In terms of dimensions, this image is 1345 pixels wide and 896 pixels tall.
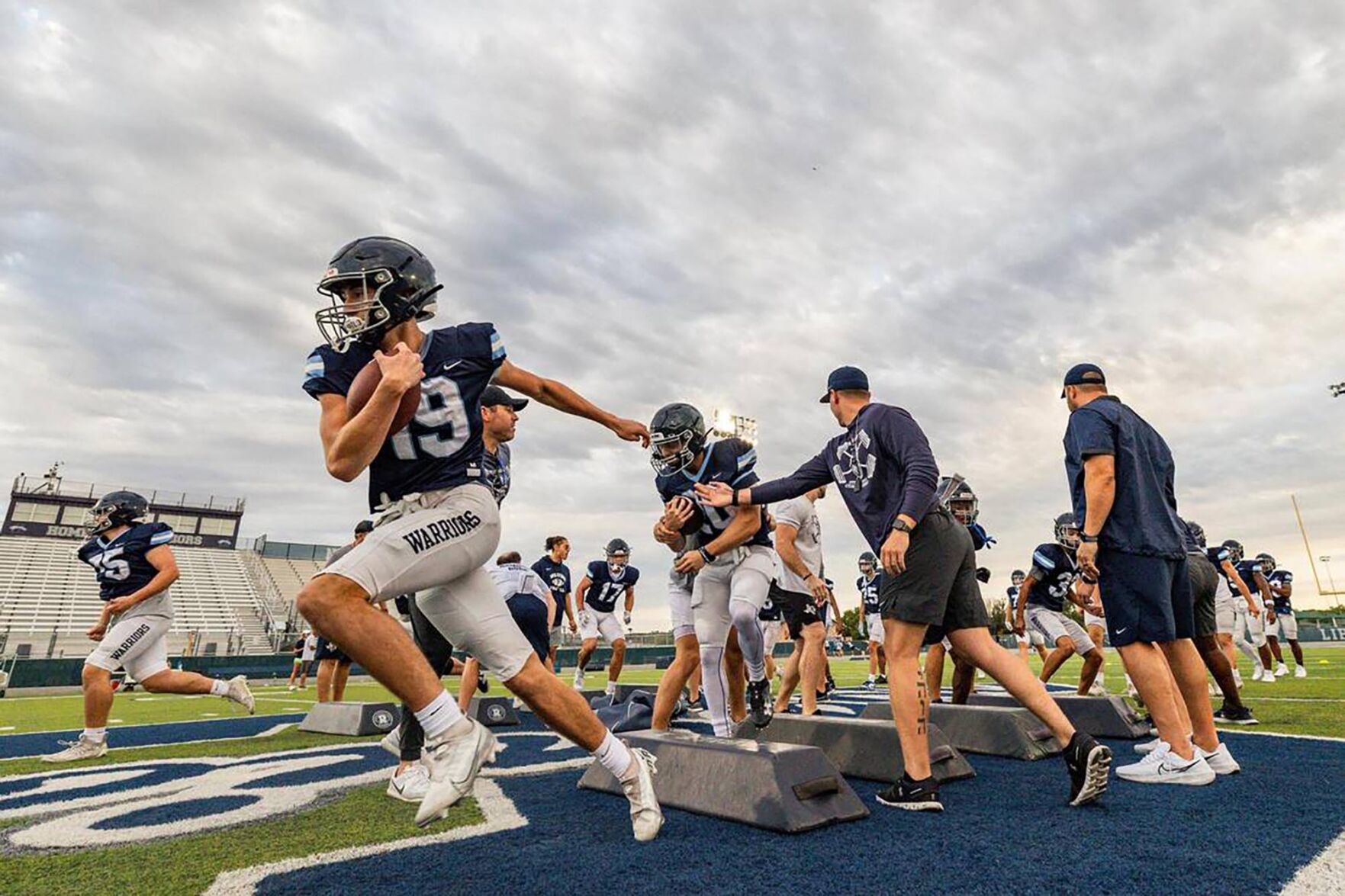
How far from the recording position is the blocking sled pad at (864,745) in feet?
12.8

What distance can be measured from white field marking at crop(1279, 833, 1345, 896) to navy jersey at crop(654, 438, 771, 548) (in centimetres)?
325

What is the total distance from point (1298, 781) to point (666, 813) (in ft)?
10.7

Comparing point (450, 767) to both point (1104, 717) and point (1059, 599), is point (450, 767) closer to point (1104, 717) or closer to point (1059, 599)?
point (1104, 717)

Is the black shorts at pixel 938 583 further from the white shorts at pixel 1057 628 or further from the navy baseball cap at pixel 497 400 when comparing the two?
the white shorts at pixel 1057 628

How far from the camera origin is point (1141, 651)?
3820 mm

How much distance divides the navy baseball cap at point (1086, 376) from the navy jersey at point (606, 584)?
9199 mm

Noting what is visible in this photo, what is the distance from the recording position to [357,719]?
6668 millimetres

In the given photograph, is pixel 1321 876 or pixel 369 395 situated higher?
pixel 369 395

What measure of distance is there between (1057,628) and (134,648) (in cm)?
923

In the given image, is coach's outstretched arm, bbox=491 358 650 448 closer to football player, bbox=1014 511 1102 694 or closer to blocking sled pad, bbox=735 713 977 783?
blocking sled pad, bbox=735 713 977 783

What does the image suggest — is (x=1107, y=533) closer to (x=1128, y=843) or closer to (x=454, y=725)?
(x=1128, y=843)

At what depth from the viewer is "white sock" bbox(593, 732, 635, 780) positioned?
9.53 ft

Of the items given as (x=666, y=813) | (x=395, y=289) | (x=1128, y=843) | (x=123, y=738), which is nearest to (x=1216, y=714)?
(x=1128, y=843)

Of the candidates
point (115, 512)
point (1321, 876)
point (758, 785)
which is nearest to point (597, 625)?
point (115, 512)
